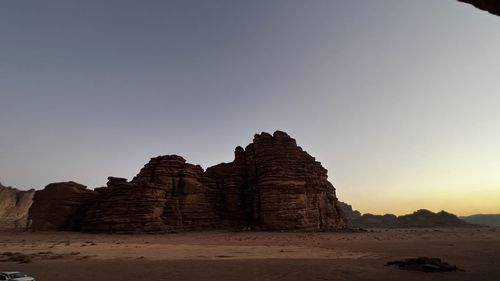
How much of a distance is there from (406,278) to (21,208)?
119m

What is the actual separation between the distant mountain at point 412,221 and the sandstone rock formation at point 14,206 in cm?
10536

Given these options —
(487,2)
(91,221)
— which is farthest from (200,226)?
(487,2)

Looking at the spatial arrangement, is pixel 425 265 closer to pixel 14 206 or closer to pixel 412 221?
pixel 14 206

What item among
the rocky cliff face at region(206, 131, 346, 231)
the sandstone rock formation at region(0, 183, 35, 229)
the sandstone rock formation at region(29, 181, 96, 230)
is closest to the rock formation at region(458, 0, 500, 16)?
the rocky cliff face at region(206, 131, 346, 231)

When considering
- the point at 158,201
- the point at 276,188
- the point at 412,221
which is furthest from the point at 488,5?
the point at 412,221

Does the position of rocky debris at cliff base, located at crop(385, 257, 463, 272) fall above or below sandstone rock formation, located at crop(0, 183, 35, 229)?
below

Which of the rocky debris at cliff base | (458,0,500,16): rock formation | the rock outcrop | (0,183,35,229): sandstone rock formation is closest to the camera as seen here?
(458,0,500,16): rock formation

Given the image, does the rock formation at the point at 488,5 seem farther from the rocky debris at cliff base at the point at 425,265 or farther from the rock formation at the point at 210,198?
the rock formation at the point at 210,198

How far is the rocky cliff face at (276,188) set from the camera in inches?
2295

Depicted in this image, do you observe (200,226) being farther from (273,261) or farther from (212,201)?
(273,261)

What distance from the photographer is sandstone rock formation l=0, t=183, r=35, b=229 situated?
96.7 meters

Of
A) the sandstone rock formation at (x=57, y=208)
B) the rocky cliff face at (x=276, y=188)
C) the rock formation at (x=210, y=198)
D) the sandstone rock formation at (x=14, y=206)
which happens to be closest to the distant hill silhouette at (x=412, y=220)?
the rocky cliff face at (x=276, y=188)

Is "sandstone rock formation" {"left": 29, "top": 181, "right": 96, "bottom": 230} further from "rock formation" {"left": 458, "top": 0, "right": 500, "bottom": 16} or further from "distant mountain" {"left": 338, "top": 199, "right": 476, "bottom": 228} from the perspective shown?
"distant mountain" {"left": 338, "top": 199, "right": 476, "bottom": 228}

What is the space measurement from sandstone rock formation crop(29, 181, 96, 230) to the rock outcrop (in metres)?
2.38
